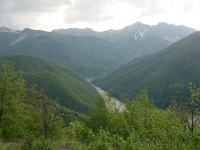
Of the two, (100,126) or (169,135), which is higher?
(169,135)

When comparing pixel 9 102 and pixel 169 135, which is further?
pixel 9 102

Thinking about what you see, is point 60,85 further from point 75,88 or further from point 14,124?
point 14,124

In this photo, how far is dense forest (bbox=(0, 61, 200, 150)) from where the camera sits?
13711 millimetres

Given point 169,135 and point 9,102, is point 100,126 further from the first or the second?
point 9,102

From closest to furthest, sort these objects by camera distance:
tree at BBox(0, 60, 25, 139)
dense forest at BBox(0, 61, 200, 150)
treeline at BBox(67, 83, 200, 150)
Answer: treeline at BBox(67, 83, 200, 150) → dense forest at BBox(0, 61, 200, 150) → tree at BBox(0, 60, 25, 139)

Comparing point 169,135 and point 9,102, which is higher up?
point 169,135

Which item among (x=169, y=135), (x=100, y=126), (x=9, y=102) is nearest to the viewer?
(x=169, y=135)

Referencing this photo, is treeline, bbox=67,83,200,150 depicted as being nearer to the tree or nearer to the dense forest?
the dense forest

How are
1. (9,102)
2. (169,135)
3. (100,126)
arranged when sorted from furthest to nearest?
1. (9,102)
2. (100,126)
3. (169,135)

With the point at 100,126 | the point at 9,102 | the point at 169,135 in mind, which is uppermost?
the point at 169,135

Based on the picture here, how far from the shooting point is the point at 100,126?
25.7 metres

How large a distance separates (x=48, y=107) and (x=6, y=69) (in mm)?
7158

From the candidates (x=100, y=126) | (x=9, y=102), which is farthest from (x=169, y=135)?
(x=9, y=102)

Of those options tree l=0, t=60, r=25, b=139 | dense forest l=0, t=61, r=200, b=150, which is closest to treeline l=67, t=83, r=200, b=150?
dense forest l=0, t=61, r=200, b=150
